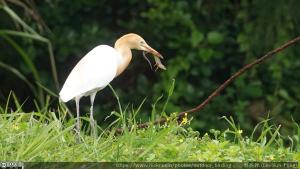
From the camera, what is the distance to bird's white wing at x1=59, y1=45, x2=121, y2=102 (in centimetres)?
Result: 449

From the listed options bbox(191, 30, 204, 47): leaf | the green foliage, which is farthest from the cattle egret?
bbox(191, 30, 204, 47): leaf

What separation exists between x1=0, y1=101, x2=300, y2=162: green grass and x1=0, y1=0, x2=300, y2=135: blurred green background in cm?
377

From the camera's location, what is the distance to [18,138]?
4.41 meters

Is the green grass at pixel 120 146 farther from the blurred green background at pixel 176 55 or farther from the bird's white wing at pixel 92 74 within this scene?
the blurred green background at pixel 176 55

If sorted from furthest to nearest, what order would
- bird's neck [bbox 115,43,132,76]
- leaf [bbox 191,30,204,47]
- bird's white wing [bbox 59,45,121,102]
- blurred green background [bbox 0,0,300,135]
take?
1. leaf [bbox 191,30,204,47]
2. blurred green background [bbox 0,0,300,135]
3. bird's neck [bbox 115,43,132,76]
4. bird's white wing [bbox 59,45,121,102]

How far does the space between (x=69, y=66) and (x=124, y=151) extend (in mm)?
4762

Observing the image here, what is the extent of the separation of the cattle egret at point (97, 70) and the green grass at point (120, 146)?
0.12 meters

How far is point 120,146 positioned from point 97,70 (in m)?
0.41

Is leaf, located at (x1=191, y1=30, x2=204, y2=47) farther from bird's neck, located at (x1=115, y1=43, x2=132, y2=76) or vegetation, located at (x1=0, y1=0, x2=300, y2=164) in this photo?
bird's neck, located at (x1=115, y1=43, x2=132, y2=76)

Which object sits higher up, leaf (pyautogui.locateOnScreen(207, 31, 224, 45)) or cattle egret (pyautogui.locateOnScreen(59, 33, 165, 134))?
leaf (pyautogui.locateOnScreen(207, 31, 224, 45))

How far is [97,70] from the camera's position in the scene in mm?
4543

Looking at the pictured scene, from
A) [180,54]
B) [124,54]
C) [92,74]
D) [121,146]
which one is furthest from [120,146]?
[180,54]

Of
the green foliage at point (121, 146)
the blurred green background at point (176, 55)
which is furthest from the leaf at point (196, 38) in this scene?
the green foliage at point (121, 146)

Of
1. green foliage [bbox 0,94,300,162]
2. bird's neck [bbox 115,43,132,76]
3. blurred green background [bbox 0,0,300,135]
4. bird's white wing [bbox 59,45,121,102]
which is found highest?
blurred green background [bbox 0,0,300,135]
